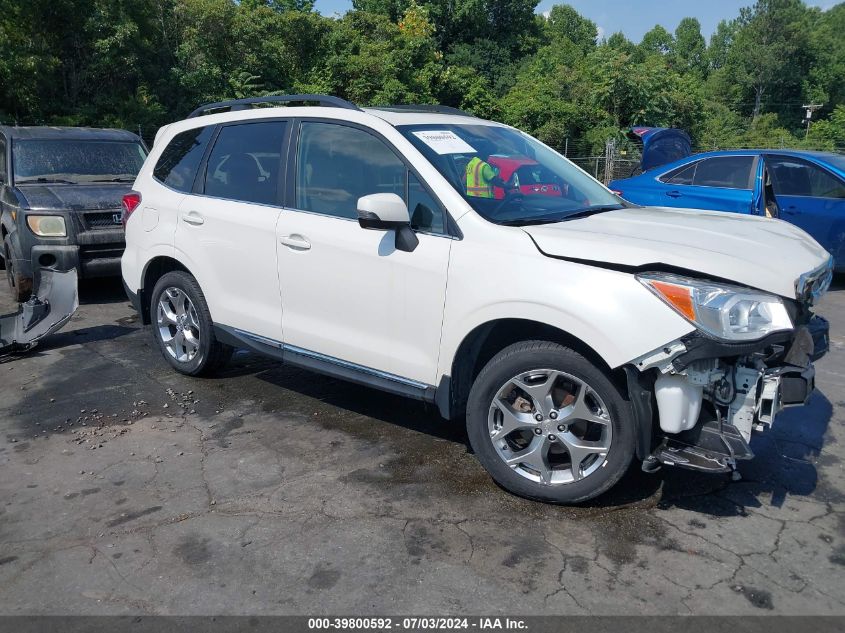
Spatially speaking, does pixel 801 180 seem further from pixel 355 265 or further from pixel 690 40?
pixel 690 40

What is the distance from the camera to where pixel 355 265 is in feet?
13.7

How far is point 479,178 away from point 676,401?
5.42 ft

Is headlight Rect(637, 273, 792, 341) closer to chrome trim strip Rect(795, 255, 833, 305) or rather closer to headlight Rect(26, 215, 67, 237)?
chrome trim strip Rect(795, 255, 833, 305)

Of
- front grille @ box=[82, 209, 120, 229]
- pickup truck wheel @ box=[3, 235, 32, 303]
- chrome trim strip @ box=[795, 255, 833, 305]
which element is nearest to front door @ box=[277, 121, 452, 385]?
chrome trim strip @ box=[795, 255, 833, 305]

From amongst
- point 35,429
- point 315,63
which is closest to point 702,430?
point 35,429

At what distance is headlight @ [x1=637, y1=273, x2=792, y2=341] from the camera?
10.2ft

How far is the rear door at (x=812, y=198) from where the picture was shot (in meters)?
8.45

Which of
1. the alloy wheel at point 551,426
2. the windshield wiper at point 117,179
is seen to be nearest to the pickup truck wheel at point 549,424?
the alloy wheel at point 551,426

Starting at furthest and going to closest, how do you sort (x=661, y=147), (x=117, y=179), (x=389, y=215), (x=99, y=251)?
(x=661, y=147)
(x=117, y=179)
(x=99, y=251)
(x=389, y=215)

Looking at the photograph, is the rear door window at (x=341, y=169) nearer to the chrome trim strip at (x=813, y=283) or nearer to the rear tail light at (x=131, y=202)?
the rear tail light at (x=131, y=202)

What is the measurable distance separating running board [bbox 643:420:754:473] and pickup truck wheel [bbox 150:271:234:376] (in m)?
3.26

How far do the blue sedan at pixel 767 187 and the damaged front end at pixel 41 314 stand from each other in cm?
645

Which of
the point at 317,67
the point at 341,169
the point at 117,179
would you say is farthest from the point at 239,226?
the point at 317,67

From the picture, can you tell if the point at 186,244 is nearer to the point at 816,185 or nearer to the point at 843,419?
the point at 843,419
